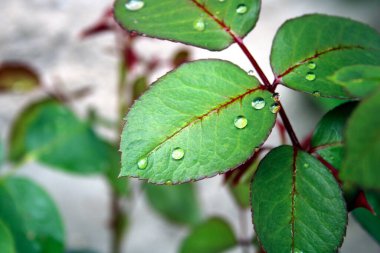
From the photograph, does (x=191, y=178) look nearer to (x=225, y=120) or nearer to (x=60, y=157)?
(x=225, y=120)

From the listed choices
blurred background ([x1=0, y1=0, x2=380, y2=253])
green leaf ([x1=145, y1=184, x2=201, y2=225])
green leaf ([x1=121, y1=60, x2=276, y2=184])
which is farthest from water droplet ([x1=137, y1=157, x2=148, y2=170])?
blurred background ([x1=0, y1=0, x2=380, y2=253])

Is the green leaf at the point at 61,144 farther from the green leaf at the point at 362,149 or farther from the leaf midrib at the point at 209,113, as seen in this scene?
the green leaf at the point at 362,149

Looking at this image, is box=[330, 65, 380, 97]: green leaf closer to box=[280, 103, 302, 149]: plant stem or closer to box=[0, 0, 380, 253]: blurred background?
box=[280, 103, 302, 149]: plant stem

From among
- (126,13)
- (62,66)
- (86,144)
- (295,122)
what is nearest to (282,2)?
(295,122)

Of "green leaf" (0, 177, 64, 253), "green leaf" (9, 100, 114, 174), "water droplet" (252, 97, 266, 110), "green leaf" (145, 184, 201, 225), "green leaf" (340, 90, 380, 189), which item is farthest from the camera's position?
"green leaf" (145, 184, 201, 225)

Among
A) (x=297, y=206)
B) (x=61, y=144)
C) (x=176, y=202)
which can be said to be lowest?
(x=176, y=202)

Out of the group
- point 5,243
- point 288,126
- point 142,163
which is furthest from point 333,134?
point 5,243

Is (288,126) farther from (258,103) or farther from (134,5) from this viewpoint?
(134,5)
